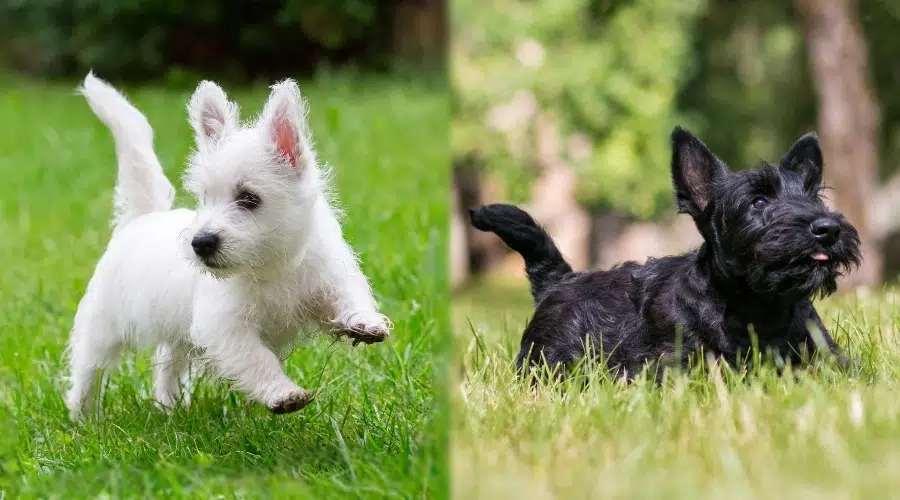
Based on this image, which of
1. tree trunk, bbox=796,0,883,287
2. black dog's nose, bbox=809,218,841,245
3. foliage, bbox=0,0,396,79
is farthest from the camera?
foliage, bbox=0,0,396,79

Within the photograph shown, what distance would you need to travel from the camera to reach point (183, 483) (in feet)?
9.52

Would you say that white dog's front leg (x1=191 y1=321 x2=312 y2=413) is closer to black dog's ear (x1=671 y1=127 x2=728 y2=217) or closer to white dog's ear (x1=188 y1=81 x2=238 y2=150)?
white dog's ear (x1=188 y1=81 x2=238 y2=150)

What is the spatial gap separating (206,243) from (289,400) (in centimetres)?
50

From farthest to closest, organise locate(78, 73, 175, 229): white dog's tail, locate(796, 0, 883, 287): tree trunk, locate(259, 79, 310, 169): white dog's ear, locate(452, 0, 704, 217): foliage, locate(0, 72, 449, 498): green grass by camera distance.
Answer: locate(452, 0, 704, 217): foliage < locate(796, 0, 883, 287): tree trunk < locate(78, 73, 175, 229): white dog's tail < locate(259, 79, 310, 169): white dog's ear < locate(0, 72, 449, 498): green grass

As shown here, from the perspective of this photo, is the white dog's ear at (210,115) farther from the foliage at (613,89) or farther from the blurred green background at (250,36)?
the foliage at (613,89)

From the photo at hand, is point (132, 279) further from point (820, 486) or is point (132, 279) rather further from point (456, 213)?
point (456, 213)

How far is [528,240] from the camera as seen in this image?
3.85 meters

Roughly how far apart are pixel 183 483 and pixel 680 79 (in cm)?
1308

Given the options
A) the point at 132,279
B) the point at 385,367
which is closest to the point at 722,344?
the point at 385,367

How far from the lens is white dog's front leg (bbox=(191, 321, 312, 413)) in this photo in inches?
113

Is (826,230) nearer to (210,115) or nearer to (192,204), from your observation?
(210,115)

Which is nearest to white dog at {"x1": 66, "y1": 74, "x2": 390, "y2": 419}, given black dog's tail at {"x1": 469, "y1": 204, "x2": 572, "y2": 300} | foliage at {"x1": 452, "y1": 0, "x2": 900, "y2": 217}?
black dog's tail at {"x1": 469, "y1": 204, "x2": 572, "y2": 300}

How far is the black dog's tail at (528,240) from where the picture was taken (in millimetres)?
3746

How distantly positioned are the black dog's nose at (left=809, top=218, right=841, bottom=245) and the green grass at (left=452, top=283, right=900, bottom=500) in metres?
0.39
